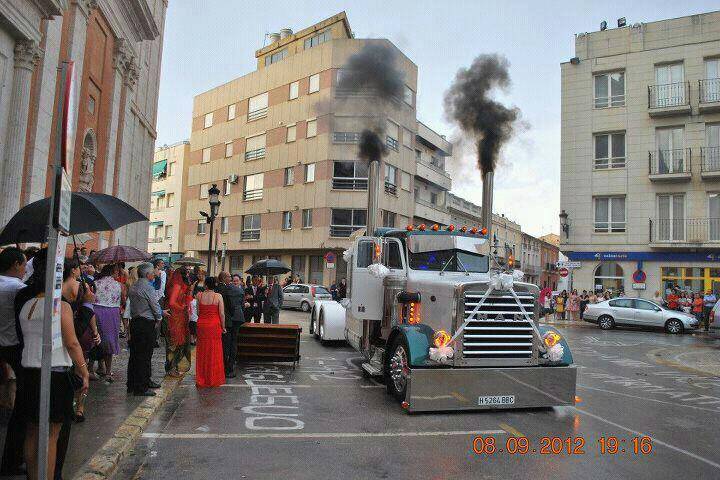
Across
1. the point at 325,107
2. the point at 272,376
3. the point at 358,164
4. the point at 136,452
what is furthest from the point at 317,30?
the point at 136,452

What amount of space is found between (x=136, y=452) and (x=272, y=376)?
14.5ft

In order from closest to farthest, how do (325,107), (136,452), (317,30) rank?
(136,452) → (325,107) → (317,30)

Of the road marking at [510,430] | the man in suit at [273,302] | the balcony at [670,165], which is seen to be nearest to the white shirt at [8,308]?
the road marking at [510,430]

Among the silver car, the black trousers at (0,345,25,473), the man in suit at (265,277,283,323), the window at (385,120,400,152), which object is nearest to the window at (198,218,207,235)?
the window at (385,120,400,152)

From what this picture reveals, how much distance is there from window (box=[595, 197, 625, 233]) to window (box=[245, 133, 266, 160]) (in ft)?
76.8

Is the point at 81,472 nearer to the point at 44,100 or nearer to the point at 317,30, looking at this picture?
the point at 44,100

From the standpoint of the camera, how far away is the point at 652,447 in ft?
18.9

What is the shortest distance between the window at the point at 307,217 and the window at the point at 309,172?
1.99 meters

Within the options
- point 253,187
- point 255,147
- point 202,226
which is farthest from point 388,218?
point 202,226

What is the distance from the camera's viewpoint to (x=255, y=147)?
4150 centimetres

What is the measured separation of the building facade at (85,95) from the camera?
1345 cm

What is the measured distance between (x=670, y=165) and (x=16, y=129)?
2755 centimetres

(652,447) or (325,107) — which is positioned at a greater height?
(325,107)

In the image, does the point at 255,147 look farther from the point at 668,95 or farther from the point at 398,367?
the point at 398,367
